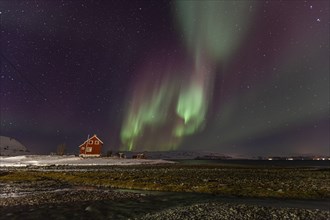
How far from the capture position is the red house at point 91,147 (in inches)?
5389

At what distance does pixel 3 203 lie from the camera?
22922 millimetres

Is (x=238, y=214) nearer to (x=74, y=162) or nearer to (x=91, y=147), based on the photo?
(x=74, y=162)

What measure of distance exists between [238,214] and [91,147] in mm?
124796

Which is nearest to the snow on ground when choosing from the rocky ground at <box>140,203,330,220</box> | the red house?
the red house

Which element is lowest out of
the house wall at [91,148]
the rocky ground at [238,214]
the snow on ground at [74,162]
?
the snow on ground at [74,162]

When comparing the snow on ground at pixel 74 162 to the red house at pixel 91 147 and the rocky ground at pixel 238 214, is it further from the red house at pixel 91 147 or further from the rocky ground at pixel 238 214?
the rocky ground at pixel 238 214

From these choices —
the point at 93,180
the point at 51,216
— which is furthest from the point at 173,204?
the point at 93,180

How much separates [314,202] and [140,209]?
1343cm

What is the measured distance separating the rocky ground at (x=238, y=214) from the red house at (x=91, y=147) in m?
121

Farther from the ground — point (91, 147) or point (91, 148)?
point (91, 147)

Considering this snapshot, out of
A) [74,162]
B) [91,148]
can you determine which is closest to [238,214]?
[74,162]

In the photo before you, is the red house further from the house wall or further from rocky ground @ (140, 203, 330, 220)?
rocky ground @ (140, 203, 330, 220)

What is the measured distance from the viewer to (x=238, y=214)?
1811cm

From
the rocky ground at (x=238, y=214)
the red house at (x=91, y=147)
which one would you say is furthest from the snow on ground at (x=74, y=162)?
the rocky ground at (x=238, y=214)
